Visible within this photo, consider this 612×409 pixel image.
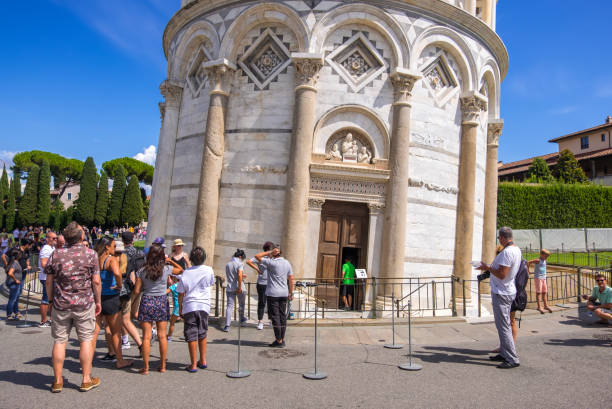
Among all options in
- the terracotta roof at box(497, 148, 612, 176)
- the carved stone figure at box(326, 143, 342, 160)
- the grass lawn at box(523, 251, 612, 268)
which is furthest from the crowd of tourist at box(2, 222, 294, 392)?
the terracotta roof at box(497, 148, 612, 176)

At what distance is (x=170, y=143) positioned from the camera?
14617 millimetres

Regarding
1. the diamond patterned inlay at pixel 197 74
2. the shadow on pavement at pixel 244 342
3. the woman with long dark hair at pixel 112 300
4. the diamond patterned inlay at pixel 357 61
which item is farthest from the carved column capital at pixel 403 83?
the woman with long dark hair at pixel 112 300

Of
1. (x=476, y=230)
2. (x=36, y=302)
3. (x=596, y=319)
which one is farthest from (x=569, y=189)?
(x=36, y=302)

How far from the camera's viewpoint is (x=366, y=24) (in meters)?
12.5

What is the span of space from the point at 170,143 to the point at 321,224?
655cm

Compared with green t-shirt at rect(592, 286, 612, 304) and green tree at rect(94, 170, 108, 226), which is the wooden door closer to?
green t-shirt at rect(592, 286, 612, 304)

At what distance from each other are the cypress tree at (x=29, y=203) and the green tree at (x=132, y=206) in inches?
378

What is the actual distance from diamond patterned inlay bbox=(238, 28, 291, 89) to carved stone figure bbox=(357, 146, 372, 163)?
354cm

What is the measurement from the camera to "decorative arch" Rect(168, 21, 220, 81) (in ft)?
43.4

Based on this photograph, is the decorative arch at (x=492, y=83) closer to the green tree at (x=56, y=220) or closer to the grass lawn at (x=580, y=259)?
the grass lawn at (x=580, y=259)

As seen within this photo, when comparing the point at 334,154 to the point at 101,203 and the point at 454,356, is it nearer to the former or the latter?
the point at 454,356

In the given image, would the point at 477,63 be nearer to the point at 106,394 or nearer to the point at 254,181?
the point at 254,181

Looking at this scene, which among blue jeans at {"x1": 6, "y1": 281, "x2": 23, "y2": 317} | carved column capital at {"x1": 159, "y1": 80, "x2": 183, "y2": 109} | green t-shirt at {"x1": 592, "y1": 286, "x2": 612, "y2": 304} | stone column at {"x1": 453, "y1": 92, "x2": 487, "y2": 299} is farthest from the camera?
carved column capital at {"x1": 159, "y1": 80, "x2": 183, "y2": 109}

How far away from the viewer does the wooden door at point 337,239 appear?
12.1m
